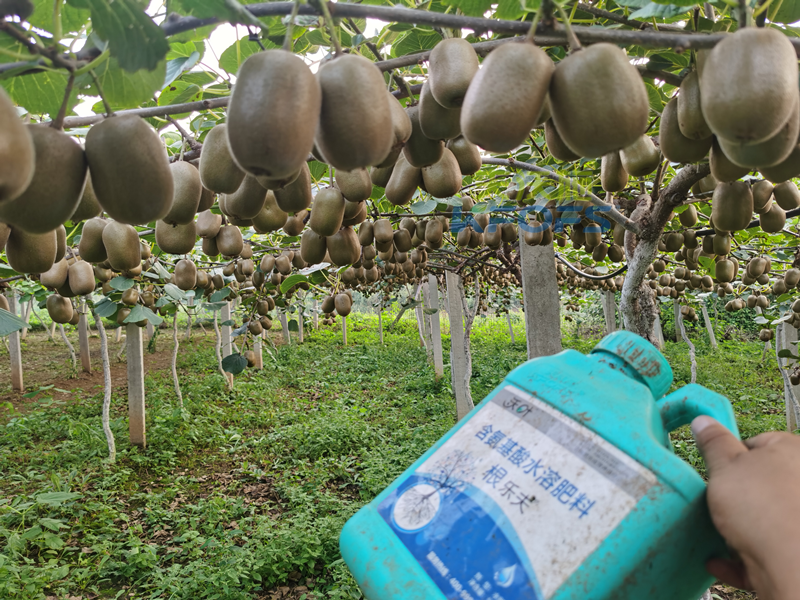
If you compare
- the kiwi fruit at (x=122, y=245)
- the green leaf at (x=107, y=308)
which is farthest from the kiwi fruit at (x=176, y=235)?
the green leaf at (x=107, y=308)

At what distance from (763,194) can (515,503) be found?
134cm

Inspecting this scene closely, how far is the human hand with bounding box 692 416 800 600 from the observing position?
574 millimetres

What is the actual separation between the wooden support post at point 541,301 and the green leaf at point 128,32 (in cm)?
211

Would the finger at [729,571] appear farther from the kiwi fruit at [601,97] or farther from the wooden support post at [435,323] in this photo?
the wooden support post at [435,323]

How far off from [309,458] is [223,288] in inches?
87.0

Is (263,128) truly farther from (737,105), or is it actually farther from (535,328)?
(535,328)

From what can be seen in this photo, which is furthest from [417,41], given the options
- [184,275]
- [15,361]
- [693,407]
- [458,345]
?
[15,361]

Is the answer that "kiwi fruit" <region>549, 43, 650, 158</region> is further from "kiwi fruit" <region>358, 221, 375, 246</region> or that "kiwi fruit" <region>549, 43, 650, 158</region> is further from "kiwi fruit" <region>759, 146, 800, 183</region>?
"kiwi fruit" <region>358, 221, 375, 246</region>

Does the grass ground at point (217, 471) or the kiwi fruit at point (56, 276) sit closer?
the kiwi fruit at point (56, 276)

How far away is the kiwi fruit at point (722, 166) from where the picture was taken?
0.75 meters

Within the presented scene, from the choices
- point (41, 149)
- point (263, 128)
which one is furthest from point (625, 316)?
point (41, 149)

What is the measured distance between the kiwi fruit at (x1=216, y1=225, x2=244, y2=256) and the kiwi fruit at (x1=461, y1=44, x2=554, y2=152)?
96 cm

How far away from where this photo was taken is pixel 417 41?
3.75 ft

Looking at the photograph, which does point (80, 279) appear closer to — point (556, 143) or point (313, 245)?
point (313, 245)
